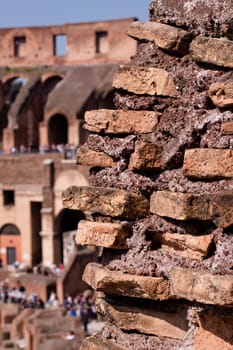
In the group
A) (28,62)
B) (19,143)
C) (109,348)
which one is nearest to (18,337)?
(19,143)

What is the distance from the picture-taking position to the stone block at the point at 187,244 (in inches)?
150

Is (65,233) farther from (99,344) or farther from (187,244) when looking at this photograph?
(187,244)

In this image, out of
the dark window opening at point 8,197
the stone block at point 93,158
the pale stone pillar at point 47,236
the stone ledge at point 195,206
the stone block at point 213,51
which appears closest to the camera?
the stone ledge at point 195,206

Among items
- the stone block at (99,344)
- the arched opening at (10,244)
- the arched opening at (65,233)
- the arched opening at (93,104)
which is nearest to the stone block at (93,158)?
the stone block at (99,344)

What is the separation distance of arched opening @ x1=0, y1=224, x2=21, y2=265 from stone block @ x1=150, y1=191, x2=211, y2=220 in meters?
24.1

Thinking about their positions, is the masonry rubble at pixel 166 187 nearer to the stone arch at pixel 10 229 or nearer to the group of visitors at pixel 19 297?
the group of visitors at pixel 19 297

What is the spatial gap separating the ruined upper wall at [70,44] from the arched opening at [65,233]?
7951 mm

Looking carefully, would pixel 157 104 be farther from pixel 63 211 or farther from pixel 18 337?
pixel 63 211

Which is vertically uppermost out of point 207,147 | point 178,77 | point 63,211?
point 178,77

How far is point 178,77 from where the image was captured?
4176 mm

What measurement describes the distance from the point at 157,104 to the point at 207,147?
1.53 ft

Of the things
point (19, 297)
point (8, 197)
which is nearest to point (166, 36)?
point (19, 297)

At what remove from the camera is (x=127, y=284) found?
13.4ft

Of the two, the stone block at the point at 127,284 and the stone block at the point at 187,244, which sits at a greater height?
the stone block at the point at 187,244
